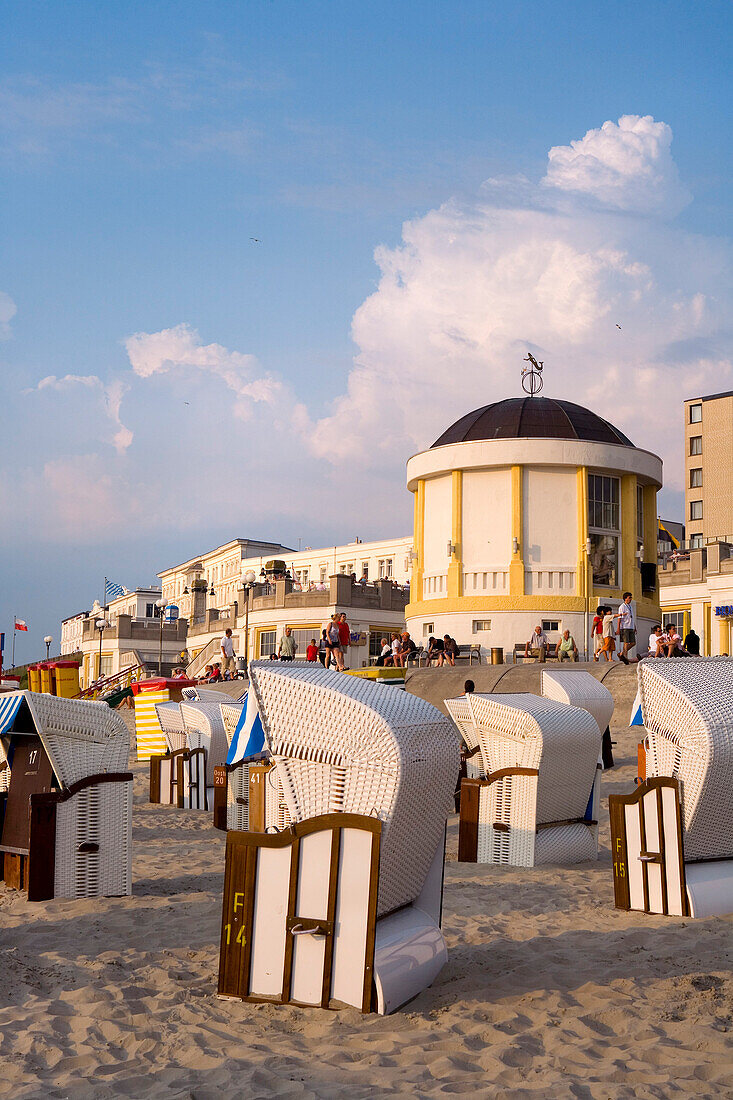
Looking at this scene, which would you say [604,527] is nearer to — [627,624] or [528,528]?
[528,528]

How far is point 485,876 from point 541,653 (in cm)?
1786

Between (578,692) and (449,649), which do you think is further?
(449,649)

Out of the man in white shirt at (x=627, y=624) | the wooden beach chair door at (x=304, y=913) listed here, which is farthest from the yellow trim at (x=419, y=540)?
the wooden beach chair door at (x=304, y=913)

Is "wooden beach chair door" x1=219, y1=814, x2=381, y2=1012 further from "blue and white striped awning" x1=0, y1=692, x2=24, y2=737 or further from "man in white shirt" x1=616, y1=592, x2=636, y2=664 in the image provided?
"man in white shirt" x1=616, y1=592, x2=636, y2=664

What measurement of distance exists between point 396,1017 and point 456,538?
25576 millimetres

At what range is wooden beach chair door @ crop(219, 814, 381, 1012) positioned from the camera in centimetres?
487

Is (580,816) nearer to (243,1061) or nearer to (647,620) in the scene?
(243,1061)

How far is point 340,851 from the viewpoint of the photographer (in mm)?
4922

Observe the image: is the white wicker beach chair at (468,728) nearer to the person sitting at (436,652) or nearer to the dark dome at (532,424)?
the person sitting at (436,652)

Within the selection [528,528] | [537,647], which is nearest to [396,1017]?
[537,647]

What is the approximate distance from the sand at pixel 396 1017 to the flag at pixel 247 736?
11.7 ft

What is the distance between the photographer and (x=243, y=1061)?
14.4 feet

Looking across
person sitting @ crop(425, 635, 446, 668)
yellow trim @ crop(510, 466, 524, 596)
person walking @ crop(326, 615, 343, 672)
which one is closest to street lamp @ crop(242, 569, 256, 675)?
yellow trim @ crop(510, 466, 524, 596)

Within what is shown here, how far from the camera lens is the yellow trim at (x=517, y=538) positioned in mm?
29453
